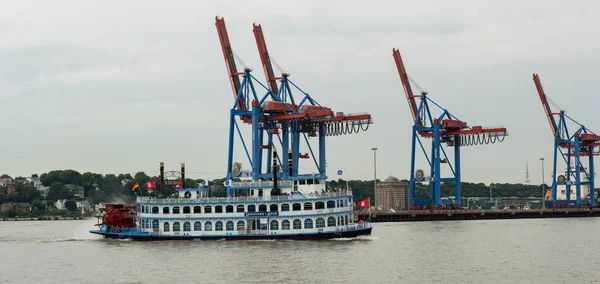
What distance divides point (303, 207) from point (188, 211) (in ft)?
36.6

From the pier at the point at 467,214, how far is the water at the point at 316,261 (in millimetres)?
50356

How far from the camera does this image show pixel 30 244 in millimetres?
85062

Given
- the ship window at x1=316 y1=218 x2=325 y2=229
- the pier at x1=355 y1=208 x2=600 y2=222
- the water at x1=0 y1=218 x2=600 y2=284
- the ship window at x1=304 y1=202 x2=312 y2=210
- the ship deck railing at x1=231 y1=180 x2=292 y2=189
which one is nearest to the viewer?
the water at x1=0 y1=218 x2=600 y2=284

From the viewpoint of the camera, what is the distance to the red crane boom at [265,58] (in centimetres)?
11112

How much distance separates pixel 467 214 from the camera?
453 ft

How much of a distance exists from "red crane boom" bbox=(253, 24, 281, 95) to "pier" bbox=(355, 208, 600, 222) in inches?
1108

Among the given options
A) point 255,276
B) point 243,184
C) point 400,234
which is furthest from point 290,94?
point 255,276

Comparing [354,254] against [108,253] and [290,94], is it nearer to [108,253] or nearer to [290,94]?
[108,253]

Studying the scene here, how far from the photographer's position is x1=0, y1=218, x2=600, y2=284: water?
52.8 m

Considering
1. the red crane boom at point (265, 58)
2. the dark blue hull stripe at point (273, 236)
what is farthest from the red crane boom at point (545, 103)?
the dark blue hull stripe at point (273, 236)

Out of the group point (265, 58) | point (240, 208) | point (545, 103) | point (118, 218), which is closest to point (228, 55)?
point (265, 58)

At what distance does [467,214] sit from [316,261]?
271 feet

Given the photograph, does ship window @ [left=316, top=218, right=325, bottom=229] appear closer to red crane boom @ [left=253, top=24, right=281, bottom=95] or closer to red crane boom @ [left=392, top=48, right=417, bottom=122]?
red crane boom @ [left=253, top=24, right=281, bottom=95]

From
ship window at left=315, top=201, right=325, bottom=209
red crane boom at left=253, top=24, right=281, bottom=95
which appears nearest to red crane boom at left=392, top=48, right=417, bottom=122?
red crane boom at left=253, top=24, right=281, bottom=95
